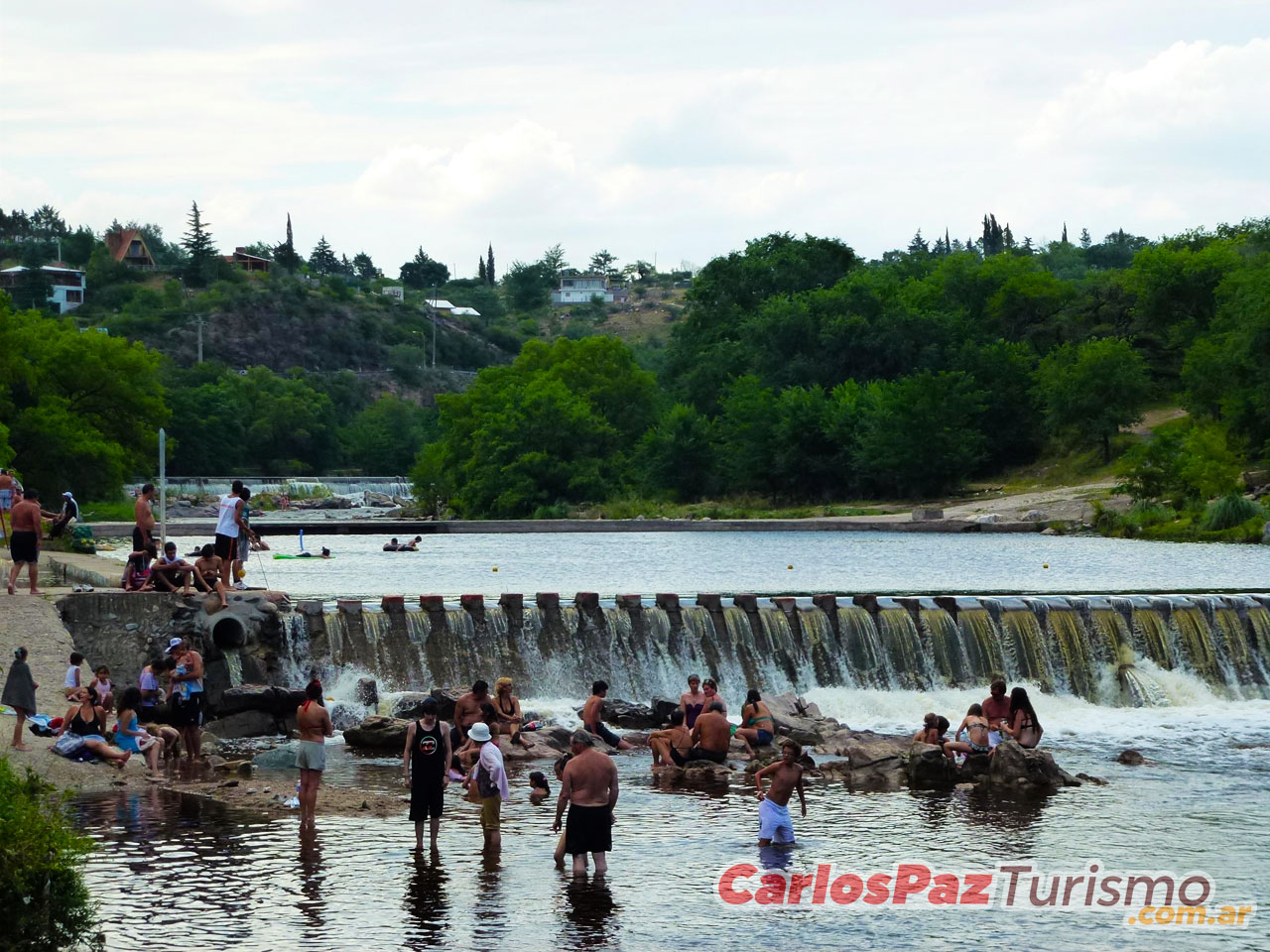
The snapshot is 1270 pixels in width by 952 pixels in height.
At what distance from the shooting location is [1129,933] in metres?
13.6

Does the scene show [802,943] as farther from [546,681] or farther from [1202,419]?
[1202,419]

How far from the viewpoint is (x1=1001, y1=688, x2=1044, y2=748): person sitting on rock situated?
70.4 ft

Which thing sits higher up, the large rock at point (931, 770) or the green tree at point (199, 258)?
the green tree at point (199, 258)

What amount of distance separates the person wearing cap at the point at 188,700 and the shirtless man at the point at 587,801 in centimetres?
813

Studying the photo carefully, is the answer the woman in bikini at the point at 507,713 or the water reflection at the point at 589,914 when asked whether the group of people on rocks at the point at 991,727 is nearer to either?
the woman in bikini at the point at 507,713

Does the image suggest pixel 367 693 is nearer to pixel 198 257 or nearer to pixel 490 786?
pixel 490 786

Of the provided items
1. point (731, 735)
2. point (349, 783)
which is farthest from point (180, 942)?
point (731, 735)

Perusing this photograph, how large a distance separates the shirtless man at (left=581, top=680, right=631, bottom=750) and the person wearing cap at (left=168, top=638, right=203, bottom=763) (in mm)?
5380

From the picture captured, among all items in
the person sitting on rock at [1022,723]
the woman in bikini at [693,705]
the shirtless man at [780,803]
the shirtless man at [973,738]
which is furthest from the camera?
the woman in bikini at [693,705]

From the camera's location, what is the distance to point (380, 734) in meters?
22.2

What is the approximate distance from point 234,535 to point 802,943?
14.3 meters

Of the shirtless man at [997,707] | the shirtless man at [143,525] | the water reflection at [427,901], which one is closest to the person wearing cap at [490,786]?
the water reflection at [427,901]

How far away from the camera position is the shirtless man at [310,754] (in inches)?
657

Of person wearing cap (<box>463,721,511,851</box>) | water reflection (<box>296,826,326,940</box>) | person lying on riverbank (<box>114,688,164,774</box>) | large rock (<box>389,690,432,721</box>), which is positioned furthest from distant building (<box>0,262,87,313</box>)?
person wearing cap (<box>463,721,511,851</box>)
